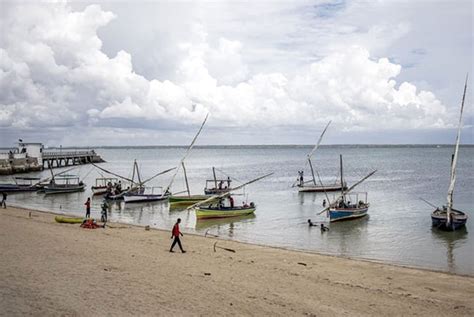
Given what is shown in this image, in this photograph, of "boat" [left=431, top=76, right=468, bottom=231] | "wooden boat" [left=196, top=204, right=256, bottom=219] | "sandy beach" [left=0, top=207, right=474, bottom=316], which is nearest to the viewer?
"sandy beach" [left=0, top=207, right=474, bottom=316]

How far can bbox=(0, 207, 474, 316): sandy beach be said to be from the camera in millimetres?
10914

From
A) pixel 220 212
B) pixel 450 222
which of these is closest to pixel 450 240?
pixel 450 222

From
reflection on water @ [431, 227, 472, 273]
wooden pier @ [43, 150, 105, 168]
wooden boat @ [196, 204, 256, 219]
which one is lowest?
reflection on water @ [431, 227, 472, 273]

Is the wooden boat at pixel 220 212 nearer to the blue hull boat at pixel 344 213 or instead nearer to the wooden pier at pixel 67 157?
the blue hull boat at pixel 344 213

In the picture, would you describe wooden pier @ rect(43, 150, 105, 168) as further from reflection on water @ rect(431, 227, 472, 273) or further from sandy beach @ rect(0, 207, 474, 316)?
reflection on water @ rect(431, 227, 472, 273)

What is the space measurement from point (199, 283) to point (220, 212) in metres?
19.4

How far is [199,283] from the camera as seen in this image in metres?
13.3

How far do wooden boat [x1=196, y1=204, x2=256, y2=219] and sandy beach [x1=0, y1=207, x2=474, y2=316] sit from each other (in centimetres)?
1128

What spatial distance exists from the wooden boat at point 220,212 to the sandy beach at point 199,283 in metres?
11.3

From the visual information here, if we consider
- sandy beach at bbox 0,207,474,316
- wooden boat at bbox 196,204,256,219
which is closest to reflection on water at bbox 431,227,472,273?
sandy beach at bbox 0,207,474,316

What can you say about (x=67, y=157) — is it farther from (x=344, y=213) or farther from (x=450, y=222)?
(x=450, y=222)

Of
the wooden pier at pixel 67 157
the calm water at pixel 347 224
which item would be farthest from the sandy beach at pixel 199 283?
the wooden pier at pixel 67 157

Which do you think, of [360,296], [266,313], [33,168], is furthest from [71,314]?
[33,168]

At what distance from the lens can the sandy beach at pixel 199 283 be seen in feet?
35.8
